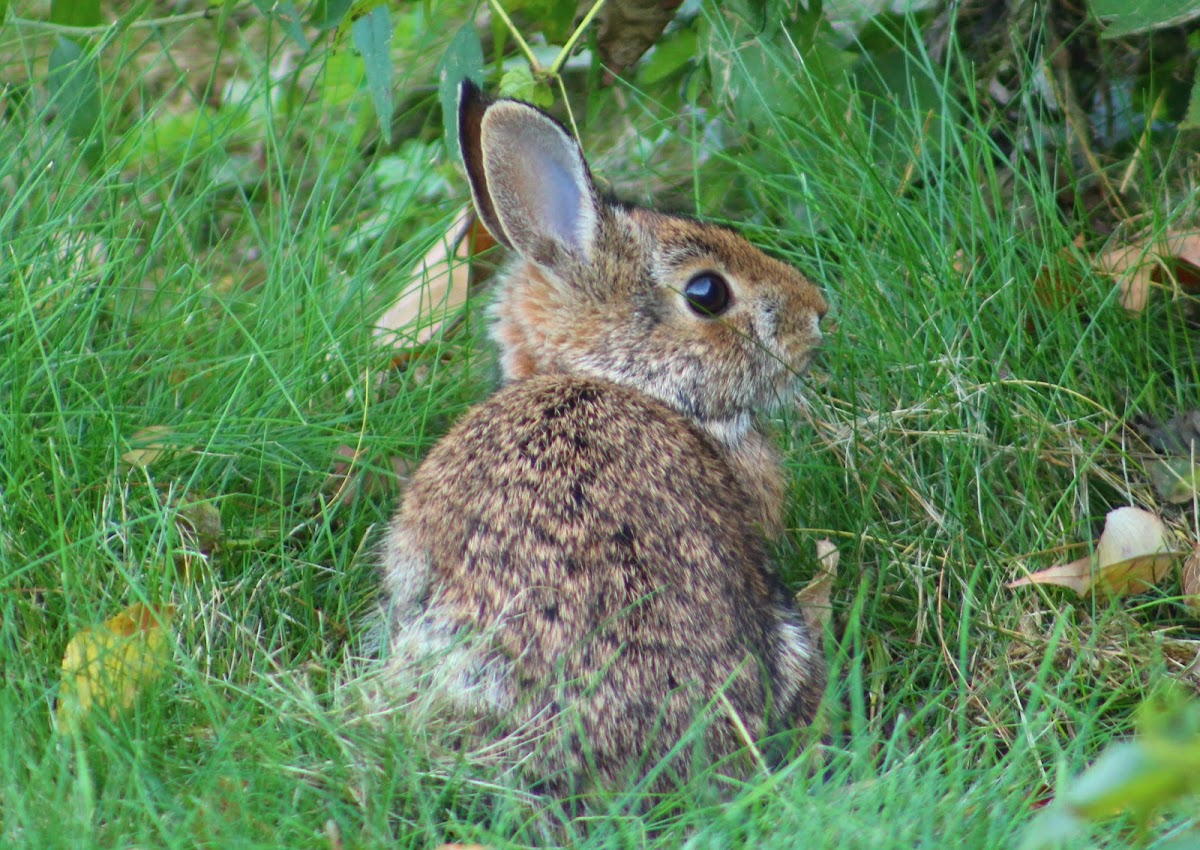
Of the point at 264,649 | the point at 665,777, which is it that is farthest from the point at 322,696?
the point at 665,777

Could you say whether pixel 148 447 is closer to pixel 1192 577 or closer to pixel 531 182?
pixel 531 182

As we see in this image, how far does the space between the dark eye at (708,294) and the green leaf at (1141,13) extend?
3.75 feet

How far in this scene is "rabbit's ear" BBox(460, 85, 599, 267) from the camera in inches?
149

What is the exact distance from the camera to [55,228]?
392cm

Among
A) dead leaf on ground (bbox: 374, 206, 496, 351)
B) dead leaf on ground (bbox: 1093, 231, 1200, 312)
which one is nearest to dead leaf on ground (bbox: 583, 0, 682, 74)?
dead leaf on ground (bbox: 374, 206, 496, 351)

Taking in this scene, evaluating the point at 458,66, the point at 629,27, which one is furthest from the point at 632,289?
the point at 629,27

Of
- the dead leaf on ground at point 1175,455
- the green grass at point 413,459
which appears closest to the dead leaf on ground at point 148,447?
the green grass at point 413,459

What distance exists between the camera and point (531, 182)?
3867 millimetres

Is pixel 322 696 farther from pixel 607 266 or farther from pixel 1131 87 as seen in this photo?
pixel 1131 87

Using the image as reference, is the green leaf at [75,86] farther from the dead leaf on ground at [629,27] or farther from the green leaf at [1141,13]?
the green leaf at [1141,13]

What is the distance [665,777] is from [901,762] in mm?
506

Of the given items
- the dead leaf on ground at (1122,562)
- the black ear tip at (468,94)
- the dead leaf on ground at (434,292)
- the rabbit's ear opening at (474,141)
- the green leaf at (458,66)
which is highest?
the green leaf at (458,66)

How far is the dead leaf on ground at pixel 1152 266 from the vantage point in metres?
3.86

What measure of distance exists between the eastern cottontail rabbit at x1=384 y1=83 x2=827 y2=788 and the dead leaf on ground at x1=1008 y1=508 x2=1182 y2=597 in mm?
631
